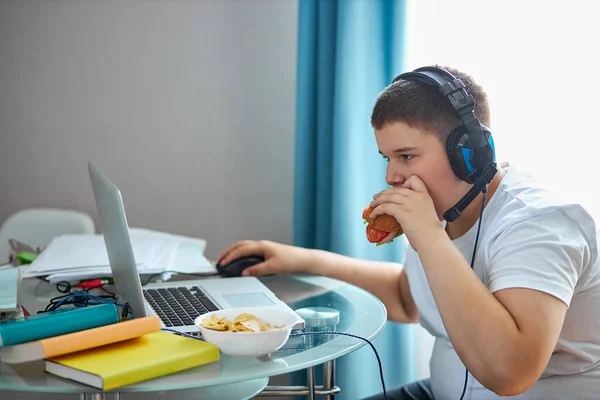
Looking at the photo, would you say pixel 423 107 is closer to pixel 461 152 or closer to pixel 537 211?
pixel 461 152

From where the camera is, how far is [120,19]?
7.50 ft

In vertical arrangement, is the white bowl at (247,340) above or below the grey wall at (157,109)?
below

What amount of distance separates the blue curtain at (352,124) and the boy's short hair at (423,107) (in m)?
0.66

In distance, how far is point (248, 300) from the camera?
1.17m

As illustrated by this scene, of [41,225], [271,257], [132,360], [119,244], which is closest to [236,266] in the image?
[271,257]

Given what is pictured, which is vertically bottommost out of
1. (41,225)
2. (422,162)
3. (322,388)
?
(322,388)

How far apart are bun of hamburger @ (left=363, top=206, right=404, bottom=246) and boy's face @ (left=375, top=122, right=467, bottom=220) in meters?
0.07

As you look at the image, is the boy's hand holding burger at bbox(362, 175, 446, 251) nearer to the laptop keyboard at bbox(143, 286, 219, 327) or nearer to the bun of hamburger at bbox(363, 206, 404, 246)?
the bun of hamburger at bbox(363, 206, 404, 246)

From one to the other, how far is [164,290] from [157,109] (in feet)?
3.91

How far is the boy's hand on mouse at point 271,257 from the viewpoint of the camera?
1.48 metres

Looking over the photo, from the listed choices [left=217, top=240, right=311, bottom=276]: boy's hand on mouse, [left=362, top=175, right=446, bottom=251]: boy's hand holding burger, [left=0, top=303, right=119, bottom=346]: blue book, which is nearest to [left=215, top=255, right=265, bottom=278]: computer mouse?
[left=217, top=240, right=311, bottom=276]: boy's hand on mouse

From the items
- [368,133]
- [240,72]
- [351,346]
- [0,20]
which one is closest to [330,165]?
[368,133]

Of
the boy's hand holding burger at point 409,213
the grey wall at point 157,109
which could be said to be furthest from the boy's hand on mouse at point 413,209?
the grey wall at point 157,109

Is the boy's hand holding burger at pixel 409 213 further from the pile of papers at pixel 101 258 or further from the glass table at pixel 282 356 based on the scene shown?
the pile of papers at pixel 101 258
